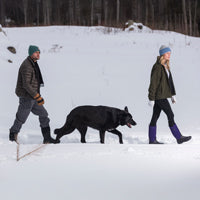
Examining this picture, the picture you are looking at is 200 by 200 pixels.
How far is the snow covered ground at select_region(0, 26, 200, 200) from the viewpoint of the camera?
7.98ft

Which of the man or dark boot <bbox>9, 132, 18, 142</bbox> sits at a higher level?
the man

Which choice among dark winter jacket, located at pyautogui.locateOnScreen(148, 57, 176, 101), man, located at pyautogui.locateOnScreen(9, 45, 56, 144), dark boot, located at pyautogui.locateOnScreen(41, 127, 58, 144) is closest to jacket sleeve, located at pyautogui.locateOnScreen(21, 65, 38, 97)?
man, located at pyautogui.locateOnScreen(9, 45, 56, 144)

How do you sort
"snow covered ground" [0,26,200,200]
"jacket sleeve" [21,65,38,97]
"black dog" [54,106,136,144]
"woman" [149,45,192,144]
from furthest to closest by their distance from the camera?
"black dog" [54,106,136,144]
"woman" [149,45,192,144]
"jacket sleeve" [21,65,38,97]
"snow covered ground" [0,26,200,200]

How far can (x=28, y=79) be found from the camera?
4207 mm

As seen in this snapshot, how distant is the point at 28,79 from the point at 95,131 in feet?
6.51

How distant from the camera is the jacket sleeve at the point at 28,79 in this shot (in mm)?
4164

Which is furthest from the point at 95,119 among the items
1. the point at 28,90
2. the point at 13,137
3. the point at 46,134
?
the point at 13,137

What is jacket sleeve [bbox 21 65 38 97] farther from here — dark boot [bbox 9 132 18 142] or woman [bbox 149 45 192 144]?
woman [bbox 149 45 192 144]

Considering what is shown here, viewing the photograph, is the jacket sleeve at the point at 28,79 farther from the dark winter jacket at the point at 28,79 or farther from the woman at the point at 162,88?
the woman at the point at 162,88

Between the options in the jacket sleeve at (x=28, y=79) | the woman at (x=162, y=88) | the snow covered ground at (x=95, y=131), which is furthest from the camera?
the woman at (x=162, y=88)

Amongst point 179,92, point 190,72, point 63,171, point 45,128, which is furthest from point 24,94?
point 190,72

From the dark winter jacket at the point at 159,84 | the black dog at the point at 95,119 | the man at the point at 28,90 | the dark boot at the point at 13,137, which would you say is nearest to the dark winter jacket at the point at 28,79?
the man at the point at 28,90

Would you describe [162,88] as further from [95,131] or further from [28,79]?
[28,79]

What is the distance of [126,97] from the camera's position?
706cm
